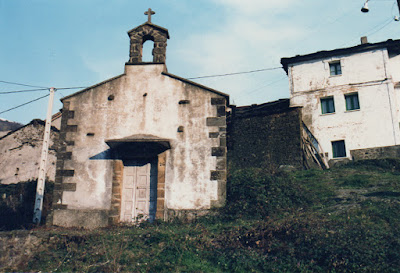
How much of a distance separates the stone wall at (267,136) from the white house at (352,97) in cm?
251

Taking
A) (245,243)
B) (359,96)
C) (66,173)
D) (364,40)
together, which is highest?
(364,40)

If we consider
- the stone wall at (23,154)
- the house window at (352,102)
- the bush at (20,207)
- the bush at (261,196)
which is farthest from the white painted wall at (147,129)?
the house window at (352,102)

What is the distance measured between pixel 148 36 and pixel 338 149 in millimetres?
16379

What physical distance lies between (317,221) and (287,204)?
95.2 inches

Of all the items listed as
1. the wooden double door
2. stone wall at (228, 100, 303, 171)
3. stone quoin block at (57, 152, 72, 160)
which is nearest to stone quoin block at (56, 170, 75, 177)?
stone quoin block at (57, 152, 72, 160)

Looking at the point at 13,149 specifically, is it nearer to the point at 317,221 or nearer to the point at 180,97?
the point at 180,97

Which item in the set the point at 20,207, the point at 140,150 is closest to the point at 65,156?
the point at 140,150

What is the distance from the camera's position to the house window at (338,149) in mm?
22862

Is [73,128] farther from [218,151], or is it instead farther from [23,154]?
[23,154]

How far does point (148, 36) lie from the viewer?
12367 millimetres

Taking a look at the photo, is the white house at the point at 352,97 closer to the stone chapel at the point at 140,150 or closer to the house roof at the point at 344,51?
the house roof at the point at 344,51

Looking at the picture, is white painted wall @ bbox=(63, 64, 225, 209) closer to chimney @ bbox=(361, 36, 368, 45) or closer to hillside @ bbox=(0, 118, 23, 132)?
chimney @ bbox=(361, 36, 368, 45)

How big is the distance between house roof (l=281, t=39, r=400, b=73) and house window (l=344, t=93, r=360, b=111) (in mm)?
3193

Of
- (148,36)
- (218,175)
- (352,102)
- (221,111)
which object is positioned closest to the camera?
(218,175)
